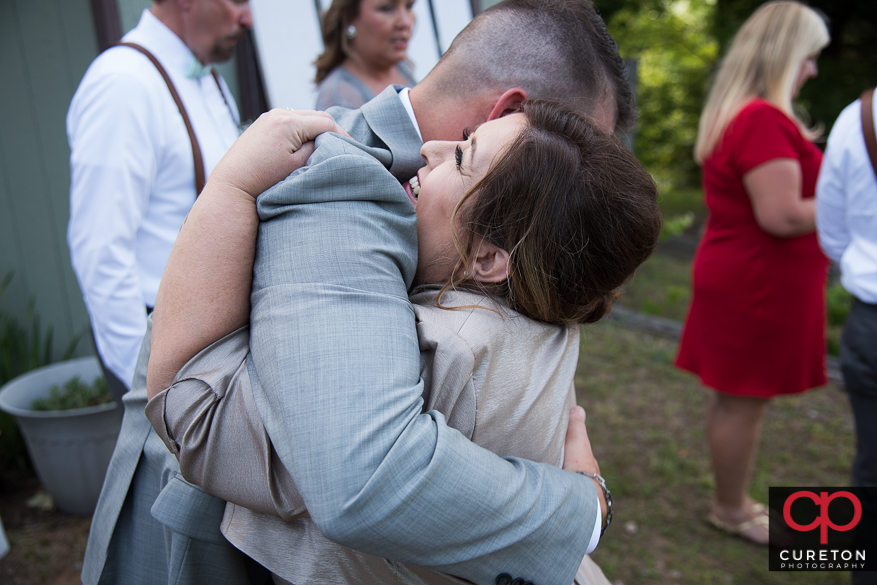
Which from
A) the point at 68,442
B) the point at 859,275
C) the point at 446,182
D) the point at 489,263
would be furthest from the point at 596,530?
the point at 68,442

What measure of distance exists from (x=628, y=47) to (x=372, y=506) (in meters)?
16.6

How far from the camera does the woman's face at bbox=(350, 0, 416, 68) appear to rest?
8.96 ft

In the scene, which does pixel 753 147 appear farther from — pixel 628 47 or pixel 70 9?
pixel 628 47

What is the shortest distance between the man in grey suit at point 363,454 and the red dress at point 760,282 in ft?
8.16

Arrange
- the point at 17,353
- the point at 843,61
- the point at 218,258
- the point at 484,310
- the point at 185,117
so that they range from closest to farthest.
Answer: the point at 218,258 < the point at 484,310 < the point at 185,117 < the point at 17,353 < the point at 843,61

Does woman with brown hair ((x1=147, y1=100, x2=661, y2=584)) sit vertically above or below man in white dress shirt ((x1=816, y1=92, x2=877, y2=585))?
above

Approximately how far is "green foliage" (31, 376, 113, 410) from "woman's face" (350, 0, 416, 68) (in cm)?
228


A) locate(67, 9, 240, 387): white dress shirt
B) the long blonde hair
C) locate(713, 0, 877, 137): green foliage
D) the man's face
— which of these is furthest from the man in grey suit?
locate(713, 0, 877, 137): green foliage

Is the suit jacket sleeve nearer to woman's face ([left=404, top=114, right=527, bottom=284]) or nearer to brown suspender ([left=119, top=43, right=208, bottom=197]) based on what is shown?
woman's face ([left=404, top=114, right=527, bottom=284])

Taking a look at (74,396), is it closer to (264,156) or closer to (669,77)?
(264,156)

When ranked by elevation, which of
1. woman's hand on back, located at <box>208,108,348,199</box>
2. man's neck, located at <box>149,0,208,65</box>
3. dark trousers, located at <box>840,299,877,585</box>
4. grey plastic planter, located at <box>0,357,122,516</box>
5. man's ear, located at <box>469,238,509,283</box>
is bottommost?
grey plastic planter, located at <box>0,357,122,516</box>

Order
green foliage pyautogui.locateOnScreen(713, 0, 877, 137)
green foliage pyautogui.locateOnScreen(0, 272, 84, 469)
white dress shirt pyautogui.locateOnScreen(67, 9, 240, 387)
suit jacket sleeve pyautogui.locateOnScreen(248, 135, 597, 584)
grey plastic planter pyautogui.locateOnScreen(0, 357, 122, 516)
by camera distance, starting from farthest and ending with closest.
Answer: green foliage pyautogui.locateOnScreen(713, 0, 877, 137), green foliage pyautogui.locateOnScreen(0, 272, 84, 469), grey plastic planter pyautogui.locateOnScreen(0, 357, 122, 516), white dress shirt pyautogui.locateOnScreen(67, 9, 240, 387), suit jacket sleeve pyautogui.locateOnScreen(248, 135, 597, 584)

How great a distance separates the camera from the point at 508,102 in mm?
1472

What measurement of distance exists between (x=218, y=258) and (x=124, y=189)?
4.06 ft
